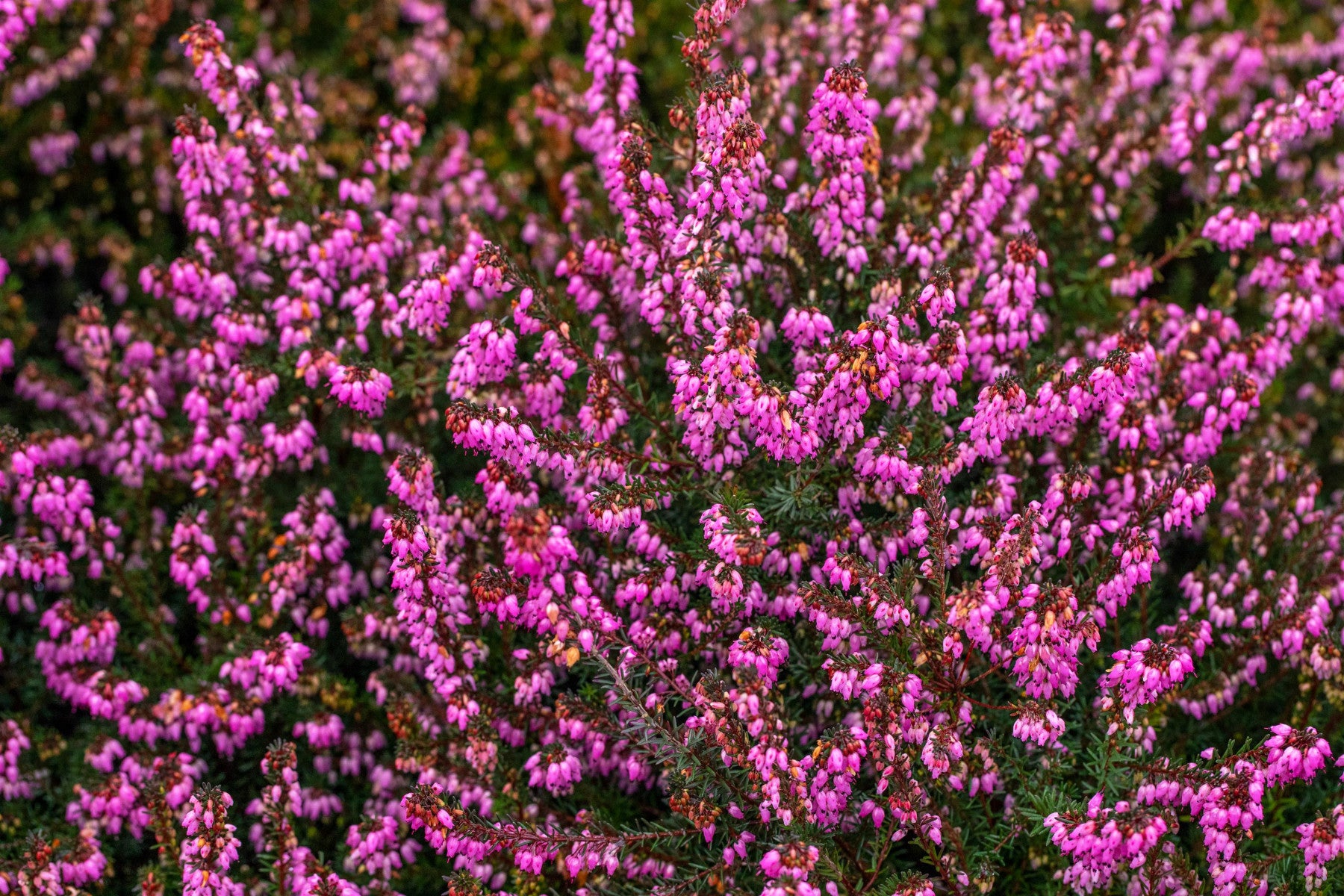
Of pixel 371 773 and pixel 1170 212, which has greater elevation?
pixel 1170 212

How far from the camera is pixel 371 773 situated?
6043 mm

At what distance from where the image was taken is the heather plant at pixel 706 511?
470 cm

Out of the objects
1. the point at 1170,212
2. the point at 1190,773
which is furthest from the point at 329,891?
the point at 1170,212

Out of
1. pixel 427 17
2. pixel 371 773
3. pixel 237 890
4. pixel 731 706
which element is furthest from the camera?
pixel 427 17

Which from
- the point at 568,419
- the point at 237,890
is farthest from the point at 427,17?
the point at 237,890

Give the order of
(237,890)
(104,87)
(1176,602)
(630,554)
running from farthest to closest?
(104,87) → (1176,602) → (630,554) → (237,890)

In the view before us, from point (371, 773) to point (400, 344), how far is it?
2.15m

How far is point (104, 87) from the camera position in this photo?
8789 millimetres

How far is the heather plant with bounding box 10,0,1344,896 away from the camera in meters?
4.70

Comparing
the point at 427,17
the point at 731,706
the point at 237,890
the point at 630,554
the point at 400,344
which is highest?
the point at 427,17

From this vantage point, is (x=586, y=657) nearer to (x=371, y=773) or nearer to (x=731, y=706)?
(x=731, y=706)

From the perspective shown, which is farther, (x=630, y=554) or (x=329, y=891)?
(x=630, y=554)

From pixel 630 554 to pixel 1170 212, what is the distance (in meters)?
5.69

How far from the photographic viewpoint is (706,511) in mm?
4832
